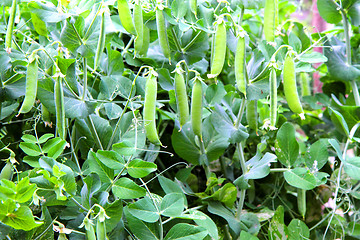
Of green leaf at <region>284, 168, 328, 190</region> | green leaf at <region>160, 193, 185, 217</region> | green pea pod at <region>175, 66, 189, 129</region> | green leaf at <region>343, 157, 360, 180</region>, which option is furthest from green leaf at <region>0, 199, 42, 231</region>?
green leaf at <region>343, 157, 360, 180</region>

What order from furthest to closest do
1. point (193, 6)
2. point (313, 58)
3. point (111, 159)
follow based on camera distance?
1. point (313, 58)
2. point (193, 6)
3. point (111, 159)

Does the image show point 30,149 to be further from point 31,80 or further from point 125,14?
point 125,14

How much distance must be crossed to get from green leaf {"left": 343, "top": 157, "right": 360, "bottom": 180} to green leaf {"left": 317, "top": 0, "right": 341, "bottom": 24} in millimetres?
457

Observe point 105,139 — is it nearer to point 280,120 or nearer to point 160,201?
point 160,201

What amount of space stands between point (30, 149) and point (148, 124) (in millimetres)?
253

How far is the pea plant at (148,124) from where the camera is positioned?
72cm

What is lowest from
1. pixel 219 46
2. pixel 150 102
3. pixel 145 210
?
pixel 145 210

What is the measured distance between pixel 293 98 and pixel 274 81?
2.4 inches

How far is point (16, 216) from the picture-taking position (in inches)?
24.1

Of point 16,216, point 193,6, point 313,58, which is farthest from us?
point 313,58

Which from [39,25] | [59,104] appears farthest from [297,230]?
[39,25]

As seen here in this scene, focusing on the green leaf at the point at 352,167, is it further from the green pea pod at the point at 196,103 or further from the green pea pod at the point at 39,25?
the green pea pod at the point at 39,25

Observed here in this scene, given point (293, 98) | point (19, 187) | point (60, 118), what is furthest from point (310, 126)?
point (19, 187)

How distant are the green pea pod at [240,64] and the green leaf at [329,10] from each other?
0.47m
